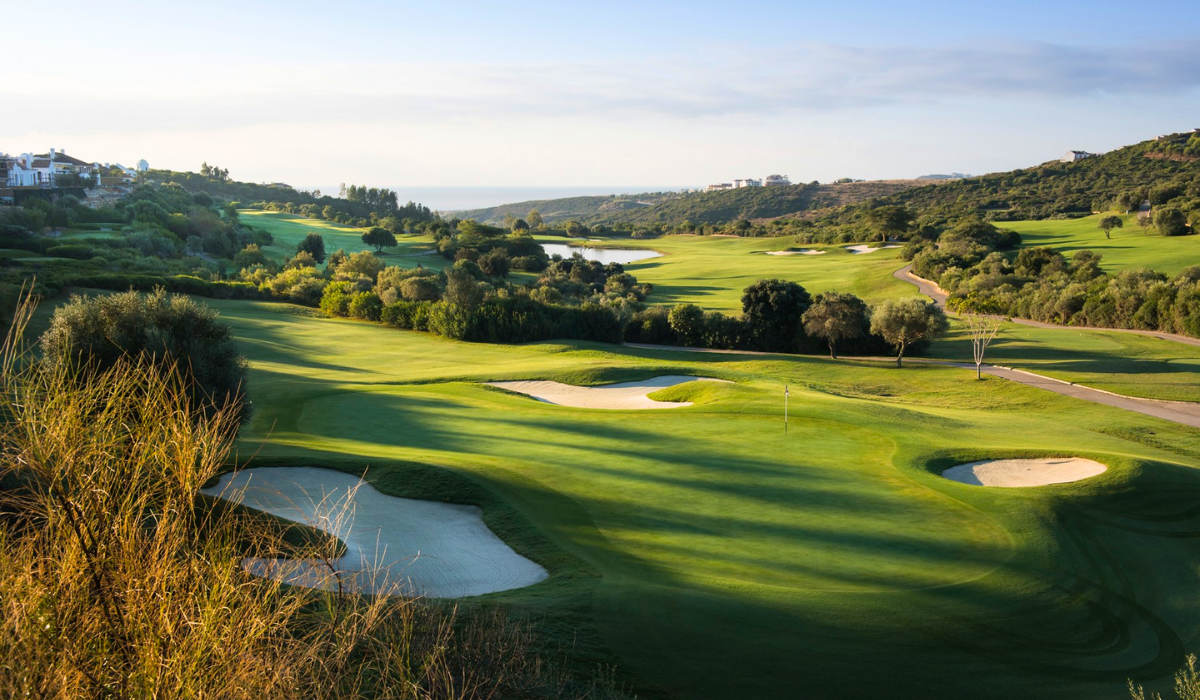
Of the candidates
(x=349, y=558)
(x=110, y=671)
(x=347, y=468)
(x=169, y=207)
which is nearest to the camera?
(x=110, y=671)

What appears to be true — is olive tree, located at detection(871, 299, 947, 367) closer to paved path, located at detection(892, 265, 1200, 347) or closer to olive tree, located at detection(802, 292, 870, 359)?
olive tree, located at detection(802, 292, 870, 359)

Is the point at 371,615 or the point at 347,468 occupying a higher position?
the point at 371,615

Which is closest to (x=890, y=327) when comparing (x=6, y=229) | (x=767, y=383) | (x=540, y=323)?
(x=767, y=383)

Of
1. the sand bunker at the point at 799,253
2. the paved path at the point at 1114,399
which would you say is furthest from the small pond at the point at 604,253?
the paved path at the point at 1114,399

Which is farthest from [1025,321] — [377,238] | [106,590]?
[377,238]

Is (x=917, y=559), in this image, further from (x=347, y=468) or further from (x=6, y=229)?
(x=6, y=229)

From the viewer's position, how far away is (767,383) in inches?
1125

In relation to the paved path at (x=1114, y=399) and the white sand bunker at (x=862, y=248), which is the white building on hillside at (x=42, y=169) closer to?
the white sand bunker at (x=862, y=248)

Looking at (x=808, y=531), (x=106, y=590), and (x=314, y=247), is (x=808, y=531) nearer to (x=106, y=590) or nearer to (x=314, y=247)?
(x=106, y=590)

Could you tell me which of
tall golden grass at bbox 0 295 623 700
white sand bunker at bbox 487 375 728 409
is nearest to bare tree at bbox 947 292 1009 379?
white sand bunker at bbox 487 375 728 409

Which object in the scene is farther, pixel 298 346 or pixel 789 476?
pixel 298 346

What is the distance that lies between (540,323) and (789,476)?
Result: 30355 millimetres

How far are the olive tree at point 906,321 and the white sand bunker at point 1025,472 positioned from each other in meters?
19.2

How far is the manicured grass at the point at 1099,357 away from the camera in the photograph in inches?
1190
